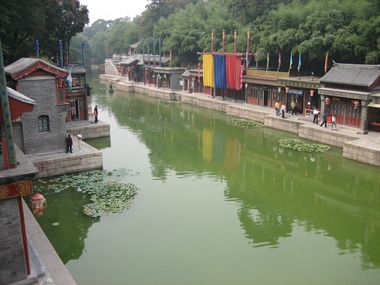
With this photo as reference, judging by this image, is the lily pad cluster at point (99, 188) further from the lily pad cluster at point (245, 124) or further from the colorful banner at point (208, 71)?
the colorful banner at point (208, 71)

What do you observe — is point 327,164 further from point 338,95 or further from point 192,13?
point 192,13

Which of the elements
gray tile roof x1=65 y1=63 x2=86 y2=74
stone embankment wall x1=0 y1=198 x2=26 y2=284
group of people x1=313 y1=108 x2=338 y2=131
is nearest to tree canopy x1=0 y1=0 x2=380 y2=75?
gray tile roof x1=65 y1=63 x2=86 y2=74

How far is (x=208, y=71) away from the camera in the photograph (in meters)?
41.7

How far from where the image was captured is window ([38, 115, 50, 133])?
63.2 ft

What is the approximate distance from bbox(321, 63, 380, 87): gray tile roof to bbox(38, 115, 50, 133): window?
56.8 feet

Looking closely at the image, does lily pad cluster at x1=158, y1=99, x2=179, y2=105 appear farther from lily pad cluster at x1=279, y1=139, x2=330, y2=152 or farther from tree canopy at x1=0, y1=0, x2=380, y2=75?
lily pad cluster at x1=279, y1=139, x2=330, y2=152

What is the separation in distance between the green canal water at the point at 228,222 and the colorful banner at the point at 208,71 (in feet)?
57.5

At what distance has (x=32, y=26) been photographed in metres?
26.6

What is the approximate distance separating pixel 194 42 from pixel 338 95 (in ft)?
98.8

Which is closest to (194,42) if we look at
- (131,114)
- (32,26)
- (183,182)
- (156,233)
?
(131,114)

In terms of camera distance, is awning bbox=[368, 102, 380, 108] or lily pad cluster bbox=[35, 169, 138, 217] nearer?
lily pad cluster bbox=[35, 169, 138, 217]

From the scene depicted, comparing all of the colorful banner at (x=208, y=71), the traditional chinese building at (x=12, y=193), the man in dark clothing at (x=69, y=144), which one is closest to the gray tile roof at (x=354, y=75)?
the colorful banner at (x=208, y=71)

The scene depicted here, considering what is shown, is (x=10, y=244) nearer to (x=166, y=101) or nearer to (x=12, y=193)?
(x=12, y=193)

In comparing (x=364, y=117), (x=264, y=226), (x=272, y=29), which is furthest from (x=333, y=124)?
(x=272, y=29)
